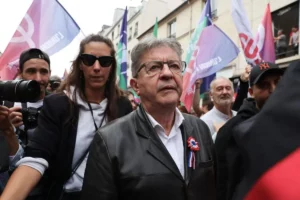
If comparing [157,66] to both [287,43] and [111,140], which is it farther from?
[287,43]

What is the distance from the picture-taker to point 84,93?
2139 millimetres

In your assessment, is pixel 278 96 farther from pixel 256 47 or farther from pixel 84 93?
pixel 256 47

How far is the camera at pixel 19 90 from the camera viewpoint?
5.08 feet

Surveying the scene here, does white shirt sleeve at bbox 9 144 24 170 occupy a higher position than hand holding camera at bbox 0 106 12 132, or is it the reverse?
hand holding camera at bbox 0 106 12 132

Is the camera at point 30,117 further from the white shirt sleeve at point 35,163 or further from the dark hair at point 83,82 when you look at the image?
the white shirt sleeve at point 35,163

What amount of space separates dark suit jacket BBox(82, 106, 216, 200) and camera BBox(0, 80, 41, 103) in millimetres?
377

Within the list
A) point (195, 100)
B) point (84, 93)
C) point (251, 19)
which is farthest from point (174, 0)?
point (84, 93)

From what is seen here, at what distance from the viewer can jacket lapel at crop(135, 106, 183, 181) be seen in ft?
5.33

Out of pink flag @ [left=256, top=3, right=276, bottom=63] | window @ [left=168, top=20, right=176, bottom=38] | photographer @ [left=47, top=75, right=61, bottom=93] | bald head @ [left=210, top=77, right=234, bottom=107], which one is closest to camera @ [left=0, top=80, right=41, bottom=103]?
photographer @ [left=47, top=75, right=61, bottom=93]

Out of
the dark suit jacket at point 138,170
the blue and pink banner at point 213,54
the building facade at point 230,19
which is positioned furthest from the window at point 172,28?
the dark suit jacket at point 138,170

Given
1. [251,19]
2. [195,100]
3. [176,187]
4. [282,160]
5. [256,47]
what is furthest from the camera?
[251,19]

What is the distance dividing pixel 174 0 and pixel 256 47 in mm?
25833

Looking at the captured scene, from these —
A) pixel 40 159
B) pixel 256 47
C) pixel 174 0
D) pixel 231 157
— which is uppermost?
pixel 174 0

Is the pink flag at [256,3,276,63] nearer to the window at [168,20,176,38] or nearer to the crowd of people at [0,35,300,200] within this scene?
the crowd of people at [0,35,300,200]
